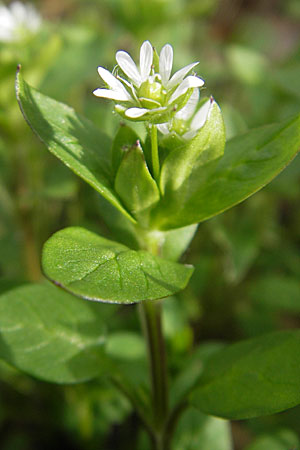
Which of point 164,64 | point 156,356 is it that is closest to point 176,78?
point 164,64

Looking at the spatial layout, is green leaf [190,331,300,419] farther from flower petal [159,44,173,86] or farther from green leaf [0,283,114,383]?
flower petal [159,44,173,86]

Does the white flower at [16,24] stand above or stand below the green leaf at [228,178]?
above

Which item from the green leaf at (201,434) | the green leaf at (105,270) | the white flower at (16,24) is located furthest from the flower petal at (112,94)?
the white flower at (16,24)

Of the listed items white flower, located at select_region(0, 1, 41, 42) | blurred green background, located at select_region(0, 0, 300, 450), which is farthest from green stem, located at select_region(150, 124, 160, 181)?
white flower, located at select_region(0, 1, 41, 42)

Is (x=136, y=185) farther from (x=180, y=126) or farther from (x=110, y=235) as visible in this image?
(x=110, y=235)

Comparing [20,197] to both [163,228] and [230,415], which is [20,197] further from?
[230,415]

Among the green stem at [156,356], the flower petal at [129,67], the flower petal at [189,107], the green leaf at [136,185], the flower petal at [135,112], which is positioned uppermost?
the flower petal at [129,67]

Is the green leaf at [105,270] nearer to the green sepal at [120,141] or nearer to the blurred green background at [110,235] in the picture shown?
the green sepal at [120,141]
